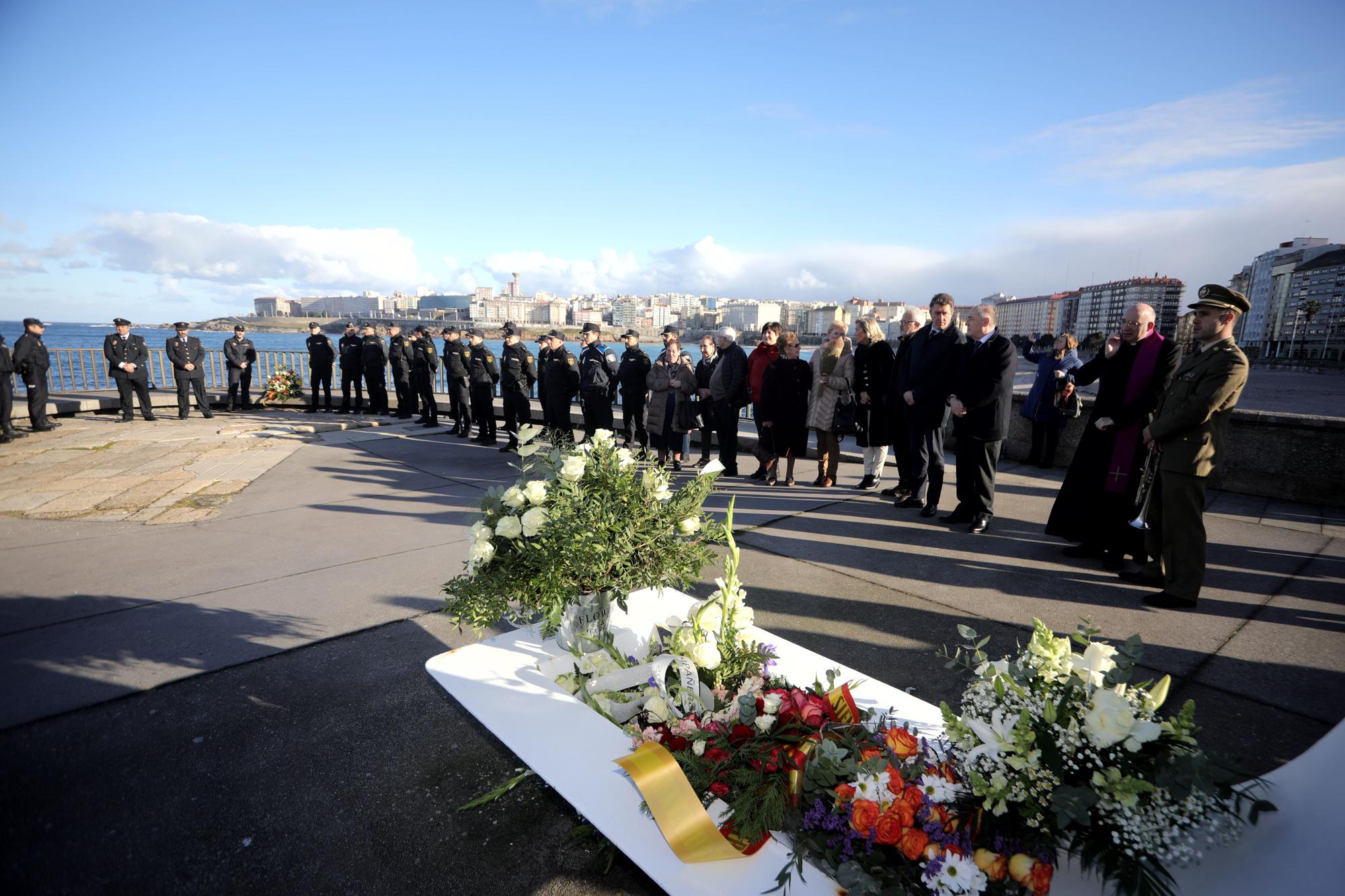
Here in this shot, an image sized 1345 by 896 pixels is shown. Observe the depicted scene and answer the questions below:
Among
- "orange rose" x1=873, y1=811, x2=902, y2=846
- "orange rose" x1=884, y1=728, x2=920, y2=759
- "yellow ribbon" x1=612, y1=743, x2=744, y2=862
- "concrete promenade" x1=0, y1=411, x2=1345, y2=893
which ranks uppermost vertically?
"orange rose" x1=884, y1=728, x2=920, y2=759

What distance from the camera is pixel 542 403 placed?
34.2 ft

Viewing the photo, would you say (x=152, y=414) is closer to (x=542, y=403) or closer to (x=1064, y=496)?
(x=542, y=403)

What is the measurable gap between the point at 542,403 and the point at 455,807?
8445 millimetres

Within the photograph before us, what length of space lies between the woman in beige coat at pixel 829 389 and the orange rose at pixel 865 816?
6390 millimetres

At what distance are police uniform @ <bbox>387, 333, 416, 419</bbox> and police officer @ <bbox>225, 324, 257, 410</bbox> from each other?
333 cm

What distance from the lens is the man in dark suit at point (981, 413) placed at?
5.70m

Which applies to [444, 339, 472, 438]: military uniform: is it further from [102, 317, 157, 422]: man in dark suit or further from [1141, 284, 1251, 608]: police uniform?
[1141, 284, 1251, 608]: police uniform

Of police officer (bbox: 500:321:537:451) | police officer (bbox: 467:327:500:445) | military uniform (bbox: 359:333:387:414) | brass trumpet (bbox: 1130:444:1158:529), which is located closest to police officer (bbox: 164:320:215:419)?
military uniform (bbox: 359:333:387:414)

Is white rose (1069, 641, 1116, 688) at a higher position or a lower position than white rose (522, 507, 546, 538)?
lower

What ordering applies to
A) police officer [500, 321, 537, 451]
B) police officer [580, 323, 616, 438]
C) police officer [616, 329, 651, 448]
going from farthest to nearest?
1. police officer [500, 321, 537, 451]
2. police officer [580, 323, 616, 438]
3. police officer [616, 329, 651, 448]

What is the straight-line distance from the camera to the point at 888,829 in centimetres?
135

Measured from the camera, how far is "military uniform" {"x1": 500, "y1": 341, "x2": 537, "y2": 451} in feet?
33.8

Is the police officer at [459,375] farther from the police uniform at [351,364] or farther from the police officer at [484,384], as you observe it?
the police uniform at [351,364]

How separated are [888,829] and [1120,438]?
4.94 m
